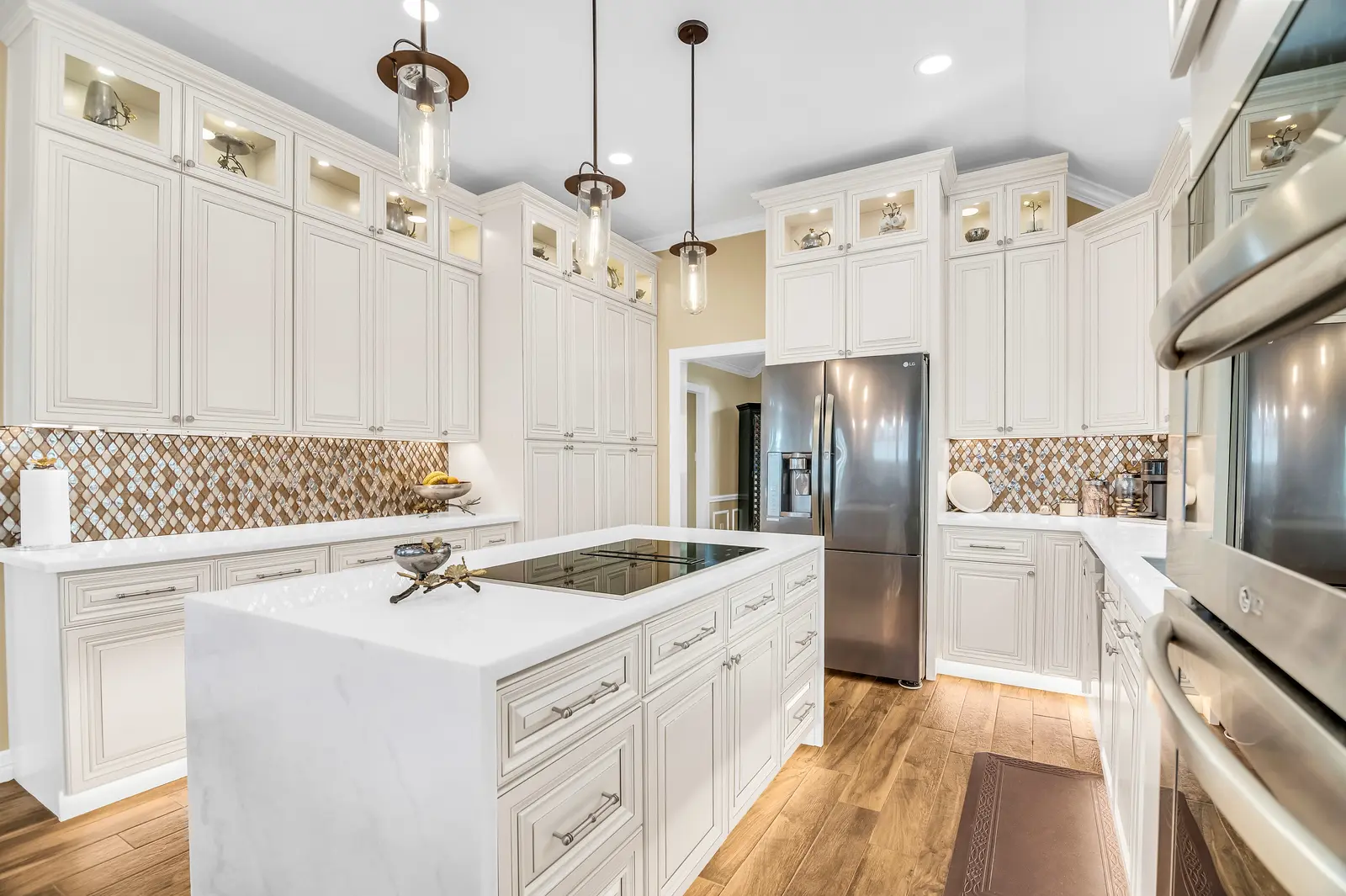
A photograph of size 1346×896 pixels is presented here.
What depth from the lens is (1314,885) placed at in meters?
0.32

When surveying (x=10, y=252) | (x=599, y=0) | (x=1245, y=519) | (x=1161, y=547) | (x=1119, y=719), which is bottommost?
(x=1119, y=719)

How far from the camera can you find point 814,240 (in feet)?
13.5

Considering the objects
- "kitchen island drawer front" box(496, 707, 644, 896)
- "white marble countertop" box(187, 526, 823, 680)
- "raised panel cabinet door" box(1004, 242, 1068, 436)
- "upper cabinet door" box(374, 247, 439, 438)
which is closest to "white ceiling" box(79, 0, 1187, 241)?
"raised panel cabinet door" box(1004, 242, 1068, 436)

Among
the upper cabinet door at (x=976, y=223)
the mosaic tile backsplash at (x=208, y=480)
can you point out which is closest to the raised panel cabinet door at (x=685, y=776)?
the mosaic tile backsplash at (x=208, y=480)

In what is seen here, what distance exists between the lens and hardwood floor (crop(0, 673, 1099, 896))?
195cm

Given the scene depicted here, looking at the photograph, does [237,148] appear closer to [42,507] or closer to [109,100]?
[109,100]

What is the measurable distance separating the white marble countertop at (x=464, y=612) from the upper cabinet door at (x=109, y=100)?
2072 mm

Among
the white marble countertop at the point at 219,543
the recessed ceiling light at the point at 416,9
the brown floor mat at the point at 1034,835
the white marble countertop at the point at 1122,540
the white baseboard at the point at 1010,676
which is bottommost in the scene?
the brown floor mat at the point at 1034,835

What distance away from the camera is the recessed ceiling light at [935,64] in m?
2.88

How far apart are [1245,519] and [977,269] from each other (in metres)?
3.76

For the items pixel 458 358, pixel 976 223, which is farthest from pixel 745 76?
pixel 458 358

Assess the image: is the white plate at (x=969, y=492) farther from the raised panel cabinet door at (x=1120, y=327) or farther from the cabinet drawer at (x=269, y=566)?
the cabinet drawer at (x=269, y=566)

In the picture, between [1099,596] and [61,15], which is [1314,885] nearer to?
[1099,596]

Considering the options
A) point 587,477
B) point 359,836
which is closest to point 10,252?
point 359,836
